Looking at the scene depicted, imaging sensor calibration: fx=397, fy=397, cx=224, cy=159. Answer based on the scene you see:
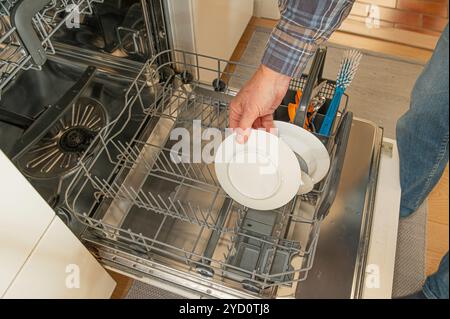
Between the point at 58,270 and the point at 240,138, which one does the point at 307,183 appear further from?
the point at 58,270

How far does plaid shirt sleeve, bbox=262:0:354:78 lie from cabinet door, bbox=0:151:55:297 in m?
0.47

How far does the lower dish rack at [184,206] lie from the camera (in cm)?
71

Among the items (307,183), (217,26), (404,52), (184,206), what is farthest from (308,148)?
(404,52)

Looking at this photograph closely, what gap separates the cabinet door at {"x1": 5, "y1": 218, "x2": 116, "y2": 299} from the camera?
0.68 metres

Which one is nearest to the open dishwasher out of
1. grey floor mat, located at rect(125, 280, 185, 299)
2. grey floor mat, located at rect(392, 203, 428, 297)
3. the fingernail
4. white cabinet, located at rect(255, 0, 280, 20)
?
the fingernail

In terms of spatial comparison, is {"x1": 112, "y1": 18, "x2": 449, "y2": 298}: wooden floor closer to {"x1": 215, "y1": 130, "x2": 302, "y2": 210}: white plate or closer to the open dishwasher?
the open dishwasher

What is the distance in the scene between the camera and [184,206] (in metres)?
0.85

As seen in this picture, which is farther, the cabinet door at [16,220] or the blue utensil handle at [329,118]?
the blue utensil handle at [329,118]

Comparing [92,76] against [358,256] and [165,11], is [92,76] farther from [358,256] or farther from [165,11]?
[358,256]

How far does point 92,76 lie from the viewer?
98 cm

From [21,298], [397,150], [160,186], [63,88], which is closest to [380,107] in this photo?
[397,150]

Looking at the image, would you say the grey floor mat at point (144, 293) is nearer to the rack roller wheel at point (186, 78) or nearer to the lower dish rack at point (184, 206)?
the lower dish rack at point (184, 206)

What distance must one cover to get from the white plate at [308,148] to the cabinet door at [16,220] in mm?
459

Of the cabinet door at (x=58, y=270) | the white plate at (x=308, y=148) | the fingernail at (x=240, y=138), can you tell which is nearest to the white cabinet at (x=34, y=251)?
the cabinet door at (x=58, y=270)
